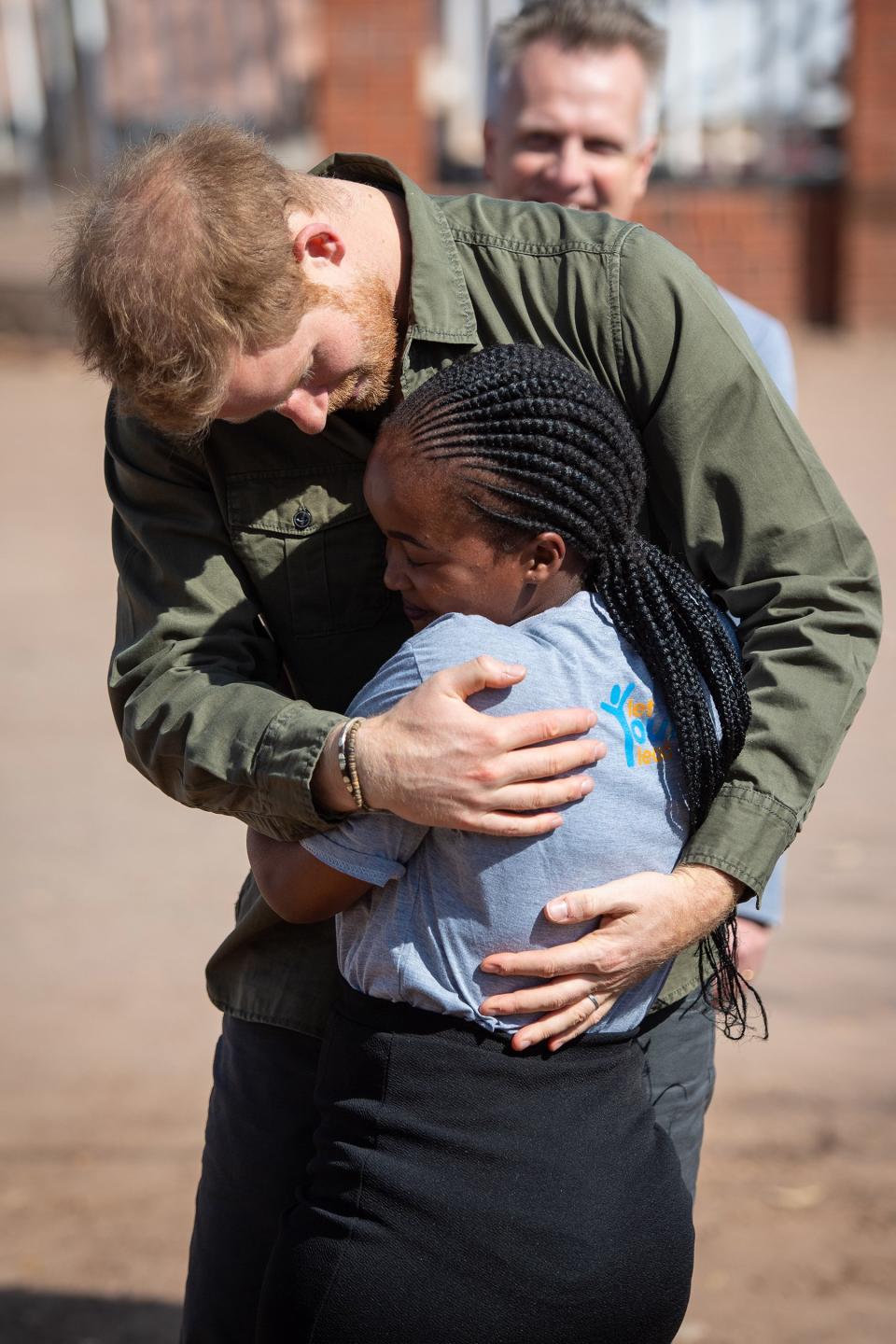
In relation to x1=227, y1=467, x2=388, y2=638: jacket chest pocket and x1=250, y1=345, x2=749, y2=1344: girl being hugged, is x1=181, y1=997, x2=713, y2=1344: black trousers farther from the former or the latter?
x1=227, y1=467, x2=388, y2=638: jacket chest pocket

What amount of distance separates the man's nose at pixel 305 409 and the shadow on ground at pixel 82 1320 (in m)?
2.29

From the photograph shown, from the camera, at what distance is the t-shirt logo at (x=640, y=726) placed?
1.83 m

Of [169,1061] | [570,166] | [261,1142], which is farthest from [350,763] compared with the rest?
[169,1061]

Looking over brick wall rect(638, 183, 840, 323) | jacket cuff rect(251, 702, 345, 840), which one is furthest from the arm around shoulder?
brick wall rect(638, 183, 840, 323)

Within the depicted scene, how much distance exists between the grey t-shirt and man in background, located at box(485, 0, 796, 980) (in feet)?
5.43

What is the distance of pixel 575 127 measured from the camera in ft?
11.1

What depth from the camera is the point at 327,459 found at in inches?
87.4

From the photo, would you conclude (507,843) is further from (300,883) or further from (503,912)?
(300,883)

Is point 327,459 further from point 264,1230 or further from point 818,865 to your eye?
point 818,865

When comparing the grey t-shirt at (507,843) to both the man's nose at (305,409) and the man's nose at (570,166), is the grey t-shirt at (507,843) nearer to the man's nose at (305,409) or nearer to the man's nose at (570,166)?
the man's nose at (305,409)

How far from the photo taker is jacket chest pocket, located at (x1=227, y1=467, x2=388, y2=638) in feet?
7.25

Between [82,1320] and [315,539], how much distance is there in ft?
7.15

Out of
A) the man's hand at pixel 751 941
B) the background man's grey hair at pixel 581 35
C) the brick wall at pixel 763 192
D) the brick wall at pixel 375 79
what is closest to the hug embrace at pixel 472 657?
the man's hand at pixel 751 941

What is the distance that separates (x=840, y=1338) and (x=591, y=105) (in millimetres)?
2615
